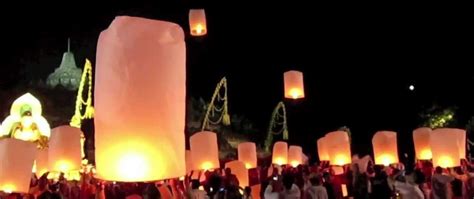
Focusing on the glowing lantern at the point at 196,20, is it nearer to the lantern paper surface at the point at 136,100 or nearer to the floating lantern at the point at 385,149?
the floating lantern at the point at 385,149

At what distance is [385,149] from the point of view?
416 inches

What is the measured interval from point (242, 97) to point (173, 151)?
19574mm

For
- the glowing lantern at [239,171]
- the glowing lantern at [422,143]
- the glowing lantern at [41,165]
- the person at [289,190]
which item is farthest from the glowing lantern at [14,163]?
the glowing lantern at [422,143]

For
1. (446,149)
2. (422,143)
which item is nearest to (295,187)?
(446,149)

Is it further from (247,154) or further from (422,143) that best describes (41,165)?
(422,143)

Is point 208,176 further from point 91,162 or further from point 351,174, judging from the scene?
point 91,162

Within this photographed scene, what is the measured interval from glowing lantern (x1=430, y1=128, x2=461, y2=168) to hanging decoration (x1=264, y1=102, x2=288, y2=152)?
1005 centimetres

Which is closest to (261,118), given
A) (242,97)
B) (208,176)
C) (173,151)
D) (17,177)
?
(242,97)

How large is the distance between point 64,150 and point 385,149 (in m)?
5.61

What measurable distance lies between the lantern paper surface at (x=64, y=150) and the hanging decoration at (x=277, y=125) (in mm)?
12001

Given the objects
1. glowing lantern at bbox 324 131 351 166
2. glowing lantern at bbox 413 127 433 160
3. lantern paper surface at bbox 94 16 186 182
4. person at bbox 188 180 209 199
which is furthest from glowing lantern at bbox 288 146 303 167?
lantern paper surface at bbox 94 16 186 182

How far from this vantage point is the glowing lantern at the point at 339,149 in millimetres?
10922

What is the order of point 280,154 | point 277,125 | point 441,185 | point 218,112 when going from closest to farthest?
point 441,185
point 280,154
point 218,112
point 277,125

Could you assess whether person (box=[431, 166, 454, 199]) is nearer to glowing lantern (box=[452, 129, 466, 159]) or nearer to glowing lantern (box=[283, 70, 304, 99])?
glowing lantern (box=[452, 129, 466, 159])
